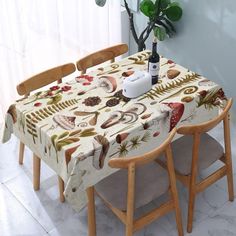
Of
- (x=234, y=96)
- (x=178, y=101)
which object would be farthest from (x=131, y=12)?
(x=178, y=101)

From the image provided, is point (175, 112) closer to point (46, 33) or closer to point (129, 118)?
point (129, 118)

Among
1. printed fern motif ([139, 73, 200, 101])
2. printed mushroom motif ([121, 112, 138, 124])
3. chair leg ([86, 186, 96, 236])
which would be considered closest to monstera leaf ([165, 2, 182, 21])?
printed fern motif ([139, 73, 200, 101])

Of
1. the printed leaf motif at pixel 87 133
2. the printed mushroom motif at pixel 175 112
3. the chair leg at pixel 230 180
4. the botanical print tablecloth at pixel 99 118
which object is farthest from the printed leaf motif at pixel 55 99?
the chair leg at pixel 230 180

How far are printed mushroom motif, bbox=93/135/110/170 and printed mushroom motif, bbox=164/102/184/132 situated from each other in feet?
1.16

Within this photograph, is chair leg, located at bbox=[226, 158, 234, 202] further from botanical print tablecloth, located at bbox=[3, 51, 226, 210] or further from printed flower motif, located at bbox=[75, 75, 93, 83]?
printed flower motif, located at bbox=[75, 75, 93, 83]

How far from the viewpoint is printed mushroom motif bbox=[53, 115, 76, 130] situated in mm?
1856

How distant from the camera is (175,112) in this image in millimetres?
1959

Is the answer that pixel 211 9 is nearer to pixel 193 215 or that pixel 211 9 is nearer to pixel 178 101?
pixel 178 101

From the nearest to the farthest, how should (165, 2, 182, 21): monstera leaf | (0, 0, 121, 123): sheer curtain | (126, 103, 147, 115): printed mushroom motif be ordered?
(126, 103, 147, 115): printed mushroom motif, (0, 0, 121, 123): sheer curtain, (165, 2, 182, 21): monstera leaf

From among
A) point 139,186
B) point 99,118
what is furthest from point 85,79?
point 139,186

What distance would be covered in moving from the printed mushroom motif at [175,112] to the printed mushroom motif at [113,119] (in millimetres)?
221

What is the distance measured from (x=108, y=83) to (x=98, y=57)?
1.14ft

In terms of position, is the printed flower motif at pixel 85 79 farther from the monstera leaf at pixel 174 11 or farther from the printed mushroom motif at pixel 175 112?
the monstera leaf at pixel 174 11

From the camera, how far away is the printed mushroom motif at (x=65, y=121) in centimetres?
186
